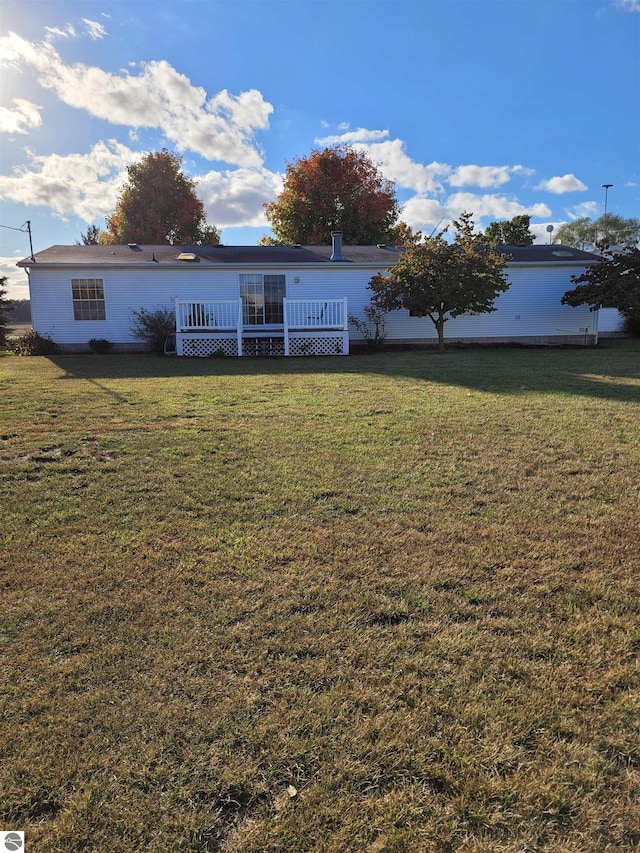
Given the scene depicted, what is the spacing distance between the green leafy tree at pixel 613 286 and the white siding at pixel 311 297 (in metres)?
1.00

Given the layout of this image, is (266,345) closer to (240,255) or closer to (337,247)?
(240,255)

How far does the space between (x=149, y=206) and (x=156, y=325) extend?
18.4 meters

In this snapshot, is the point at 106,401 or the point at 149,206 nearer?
the point at 106,401

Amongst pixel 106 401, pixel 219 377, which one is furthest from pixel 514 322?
pixel 106 401

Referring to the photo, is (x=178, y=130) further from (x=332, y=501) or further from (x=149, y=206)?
(x=332, y=501)

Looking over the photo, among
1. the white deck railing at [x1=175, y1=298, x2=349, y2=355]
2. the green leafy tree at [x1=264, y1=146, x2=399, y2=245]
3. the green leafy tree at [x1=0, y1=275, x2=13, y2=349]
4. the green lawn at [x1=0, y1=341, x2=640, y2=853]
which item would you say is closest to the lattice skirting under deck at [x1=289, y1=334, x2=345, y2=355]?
the white deck railing at [x1=175, y1=298, x2=349, y2=355]

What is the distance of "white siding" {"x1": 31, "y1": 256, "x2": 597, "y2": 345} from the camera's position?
14984mm

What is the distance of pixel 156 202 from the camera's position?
28672 millimetres

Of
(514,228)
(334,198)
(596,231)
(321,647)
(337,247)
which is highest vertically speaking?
(596,231)

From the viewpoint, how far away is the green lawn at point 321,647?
1334mm

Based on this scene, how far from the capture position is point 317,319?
563 inches

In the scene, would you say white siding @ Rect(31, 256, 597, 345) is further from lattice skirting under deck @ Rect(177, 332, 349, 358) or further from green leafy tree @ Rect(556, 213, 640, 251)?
green leafy tree @ Rect(556, 213, 640, 251)

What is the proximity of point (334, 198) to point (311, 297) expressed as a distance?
1448 centimetres

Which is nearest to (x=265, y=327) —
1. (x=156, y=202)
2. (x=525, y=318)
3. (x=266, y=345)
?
(x=266, y=345)
